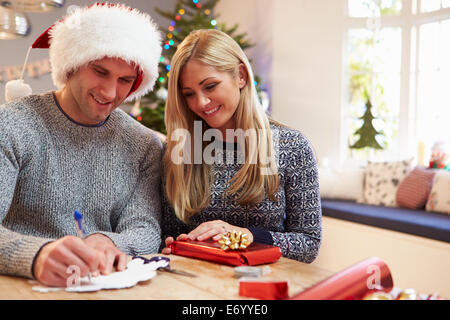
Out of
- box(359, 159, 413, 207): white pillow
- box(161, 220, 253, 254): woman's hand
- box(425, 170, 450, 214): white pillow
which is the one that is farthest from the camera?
box(359, 159, 413, 207): white pillow

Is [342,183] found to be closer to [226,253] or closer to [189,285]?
[226,253]

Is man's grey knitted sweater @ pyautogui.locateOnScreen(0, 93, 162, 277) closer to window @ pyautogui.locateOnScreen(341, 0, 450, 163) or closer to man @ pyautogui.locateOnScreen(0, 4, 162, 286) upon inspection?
man @ pyautogui.locateOnScreen(0, 4, 162, 286)

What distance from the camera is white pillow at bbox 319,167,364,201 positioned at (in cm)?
442

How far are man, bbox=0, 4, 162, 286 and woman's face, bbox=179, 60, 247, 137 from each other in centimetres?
14

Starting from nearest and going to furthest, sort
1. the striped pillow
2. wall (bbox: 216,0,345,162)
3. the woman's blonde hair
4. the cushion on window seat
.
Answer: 1. the woman's blonde hair
2. the cushion on window seat
3. the striped pillow
4. wall (bbox: 216,0,345,162)

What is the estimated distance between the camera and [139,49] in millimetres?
1486

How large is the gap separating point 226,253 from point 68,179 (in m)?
0.60

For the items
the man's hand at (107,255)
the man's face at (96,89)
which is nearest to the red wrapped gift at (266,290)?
the man's hand at (107,255)

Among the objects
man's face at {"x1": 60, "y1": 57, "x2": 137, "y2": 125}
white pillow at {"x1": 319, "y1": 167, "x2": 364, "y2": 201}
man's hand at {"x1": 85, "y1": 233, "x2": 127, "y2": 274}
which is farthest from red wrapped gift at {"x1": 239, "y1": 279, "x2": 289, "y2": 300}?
white pillow at {"x1": 319, "y1": 167, "x2": 364, "y2": 201}

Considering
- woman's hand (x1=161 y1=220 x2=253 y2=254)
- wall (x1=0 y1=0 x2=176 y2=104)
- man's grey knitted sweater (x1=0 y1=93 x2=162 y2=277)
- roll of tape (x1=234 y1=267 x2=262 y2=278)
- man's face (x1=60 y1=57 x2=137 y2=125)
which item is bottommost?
roll of tape (x1=234 y1=267 x2=262 y2=278)

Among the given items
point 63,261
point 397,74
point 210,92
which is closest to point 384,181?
point 397,74

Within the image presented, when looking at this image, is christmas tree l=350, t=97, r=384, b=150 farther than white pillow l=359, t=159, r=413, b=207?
Yes
